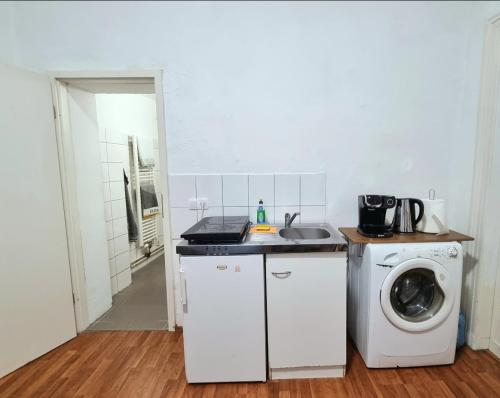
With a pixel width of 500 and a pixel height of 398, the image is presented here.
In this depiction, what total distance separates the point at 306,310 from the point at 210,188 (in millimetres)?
1023

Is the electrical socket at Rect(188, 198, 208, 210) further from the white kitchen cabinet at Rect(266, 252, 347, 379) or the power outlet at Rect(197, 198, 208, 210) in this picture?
the white kitchen cabinet at Rect(266, 252, 347, 379)

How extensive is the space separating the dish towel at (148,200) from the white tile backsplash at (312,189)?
2.15 m

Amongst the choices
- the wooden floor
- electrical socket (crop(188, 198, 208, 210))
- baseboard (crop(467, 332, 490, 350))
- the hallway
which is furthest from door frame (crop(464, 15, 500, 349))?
the hallway

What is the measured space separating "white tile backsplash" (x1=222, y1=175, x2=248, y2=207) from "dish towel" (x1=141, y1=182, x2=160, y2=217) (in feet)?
5.71

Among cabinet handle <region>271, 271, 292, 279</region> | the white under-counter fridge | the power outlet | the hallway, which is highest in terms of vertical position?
the power outlet

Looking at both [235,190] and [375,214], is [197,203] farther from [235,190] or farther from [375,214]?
[375,214]

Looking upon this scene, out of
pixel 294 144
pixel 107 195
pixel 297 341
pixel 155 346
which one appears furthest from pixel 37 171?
pixel 297 341

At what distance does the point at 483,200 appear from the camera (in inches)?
66.8

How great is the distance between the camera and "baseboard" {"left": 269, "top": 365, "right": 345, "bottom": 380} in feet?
5.13

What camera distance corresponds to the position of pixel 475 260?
177 centimetres

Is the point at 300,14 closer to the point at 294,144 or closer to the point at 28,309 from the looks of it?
the point at 294,144

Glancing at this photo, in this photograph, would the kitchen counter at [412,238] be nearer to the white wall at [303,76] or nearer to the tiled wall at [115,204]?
the white wall at [303,76]

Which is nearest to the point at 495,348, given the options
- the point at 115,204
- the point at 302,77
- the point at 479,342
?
the point at 479,342

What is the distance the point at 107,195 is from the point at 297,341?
2083 millimetres
